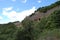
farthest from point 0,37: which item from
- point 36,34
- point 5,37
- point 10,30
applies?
point 36,34

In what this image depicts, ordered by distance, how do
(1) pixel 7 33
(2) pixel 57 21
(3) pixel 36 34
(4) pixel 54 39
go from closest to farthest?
(4) pixel 54 39
(3) pixel 36 34
(1) pixel 7 33
(2) pixel 57 21

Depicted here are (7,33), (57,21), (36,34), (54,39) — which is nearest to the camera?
(54,39)

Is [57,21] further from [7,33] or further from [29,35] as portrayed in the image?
[29,35]

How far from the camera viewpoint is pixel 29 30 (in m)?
37.1

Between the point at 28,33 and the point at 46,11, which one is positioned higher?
the point at 46,11

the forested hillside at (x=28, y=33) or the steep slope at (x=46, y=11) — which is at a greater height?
the steep slope at (x=46, y=11)

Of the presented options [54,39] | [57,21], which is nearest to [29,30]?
[54,39]

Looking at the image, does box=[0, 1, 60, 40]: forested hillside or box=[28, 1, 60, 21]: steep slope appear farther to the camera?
box=[28, 1, 60, 21]: steep slope

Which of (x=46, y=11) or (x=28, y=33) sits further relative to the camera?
(x=46, y=11)

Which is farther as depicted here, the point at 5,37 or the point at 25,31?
the point at 5,37

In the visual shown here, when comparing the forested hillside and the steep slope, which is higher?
the steep slope

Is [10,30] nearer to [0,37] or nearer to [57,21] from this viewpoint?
[0,37]

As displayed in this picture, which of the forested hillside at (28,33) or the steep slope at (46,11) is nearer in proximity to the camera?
the forested hillside at (28,33)

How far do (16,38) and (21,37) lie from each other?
0.94 meters
